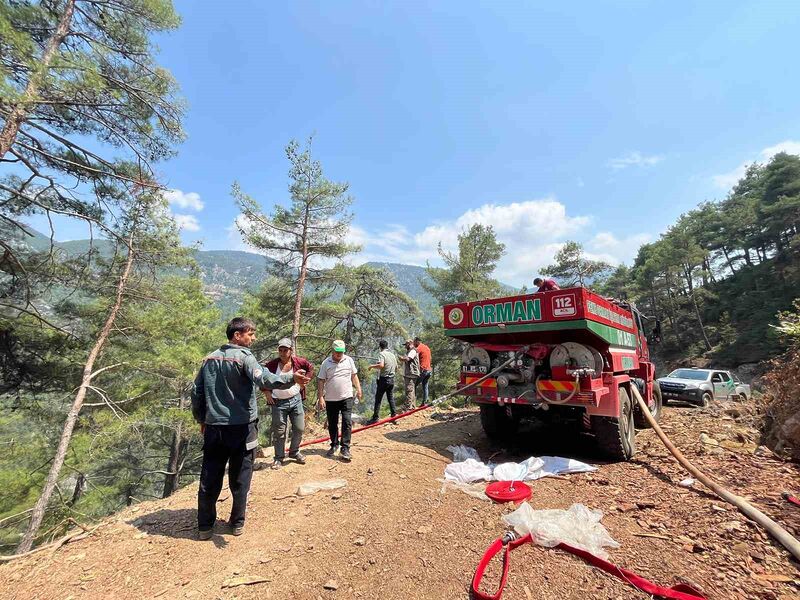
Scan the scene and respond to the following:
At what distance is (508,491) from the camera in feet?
13.8

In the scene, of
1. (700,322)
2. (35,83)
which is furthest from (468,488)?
(700,322)

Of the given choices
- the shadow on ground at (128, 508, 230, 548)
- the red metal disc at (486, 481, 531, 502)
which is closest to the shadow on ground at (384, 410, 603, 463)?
the red metal disc at (486, 481, 531, 502)

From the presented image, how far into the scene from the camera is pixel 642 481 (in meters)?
4.55

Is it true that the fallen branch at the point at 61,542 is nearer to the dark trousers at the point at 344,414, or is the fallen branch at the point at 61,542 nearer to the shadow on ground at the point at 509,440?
the dark trousers at the point at 344,414

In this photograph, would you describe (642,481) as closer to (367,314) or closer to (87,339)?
(367,314)

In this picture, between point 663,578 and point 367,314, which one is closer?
point 663,578

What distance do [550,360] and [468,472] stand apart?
2072mm

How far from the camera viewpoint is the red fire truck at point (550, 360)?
506 centimetres

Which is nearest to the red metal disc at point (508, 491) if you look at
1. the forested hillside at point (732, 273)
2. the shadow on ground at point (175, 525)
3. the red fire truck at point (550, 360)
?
the red fire truck at point (550, 360)

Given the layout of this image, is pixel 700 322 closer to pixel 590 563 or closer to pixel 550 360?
pixel 550 360

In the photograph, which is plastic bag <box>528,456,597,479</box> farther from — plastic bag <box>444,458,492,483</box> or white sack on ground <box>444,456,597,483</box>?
plastic bag <box>444,458,492,483</box>

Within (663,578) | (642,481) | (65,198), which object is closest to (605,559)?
(663,578)

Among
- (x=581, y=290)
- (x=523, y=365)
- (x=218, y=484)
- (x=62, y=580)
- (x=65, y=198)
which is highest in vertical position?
(x=65, y=198)

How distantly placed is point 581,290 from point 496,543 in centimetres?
339
